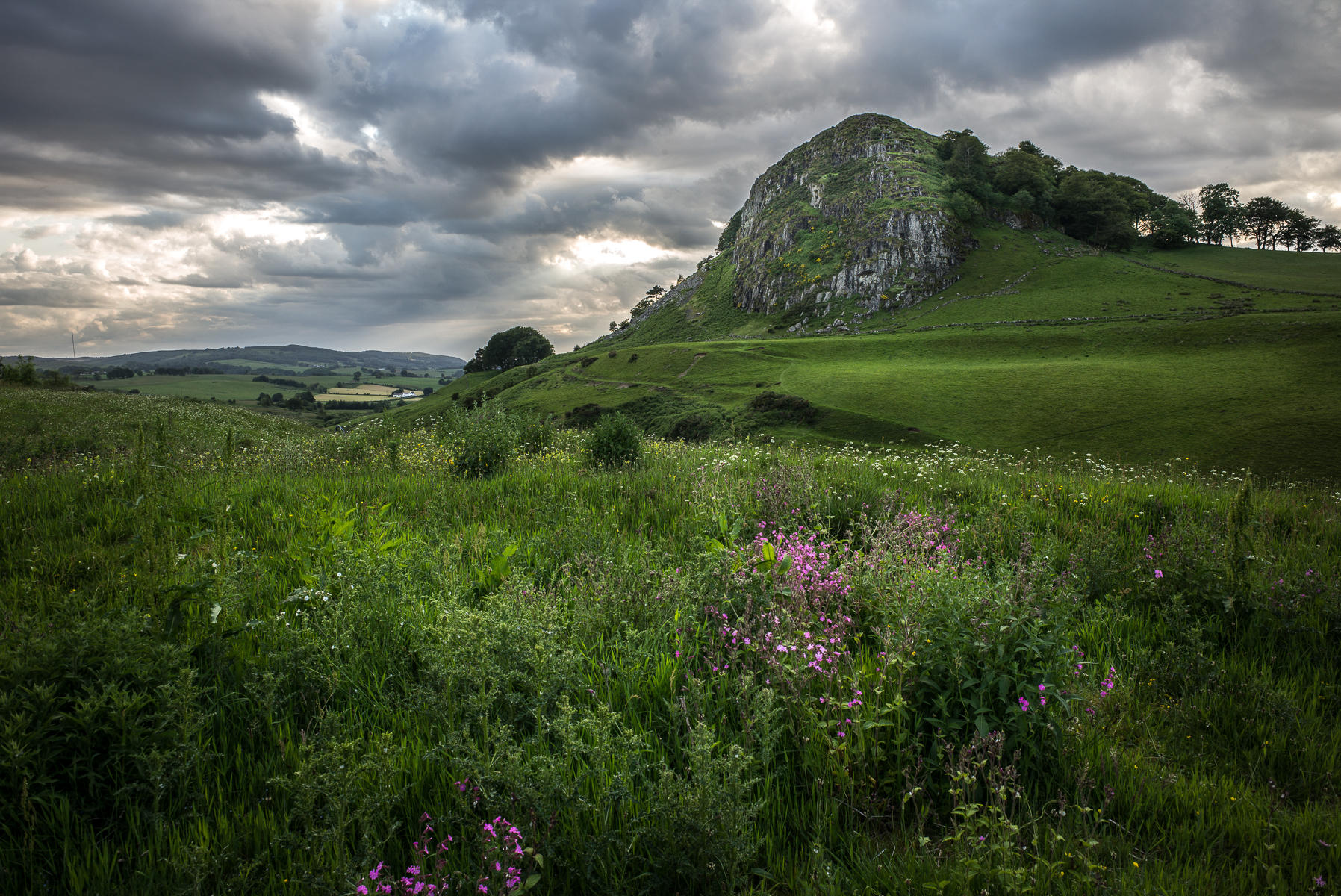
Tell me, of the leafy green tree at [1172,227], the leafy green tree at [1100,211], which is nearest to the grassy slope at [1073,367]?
the leafy green tree at [1172,227]

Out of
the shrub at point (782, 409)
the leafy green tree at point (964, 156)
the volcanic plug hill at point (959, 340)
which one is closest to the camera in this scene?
the volcanic plug hill at point (959, 340)

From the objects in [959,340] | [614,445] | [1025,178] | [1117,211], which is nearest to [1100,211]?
[1117,211]

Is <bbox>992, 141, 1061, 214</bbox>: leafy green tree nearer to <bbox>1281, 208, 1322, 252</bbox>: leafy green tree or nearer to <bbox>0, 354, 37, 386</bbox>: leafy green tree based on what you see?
<bbox>1281, 208, 1322, 252</bbox>: leafy green tree

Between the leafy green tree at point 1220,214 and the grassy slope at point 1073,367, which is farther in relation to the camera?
the leafy green tree at point 1220,214

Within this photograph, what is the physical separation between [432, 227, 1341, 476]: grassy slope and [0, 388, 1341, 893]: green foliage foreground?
3180cm

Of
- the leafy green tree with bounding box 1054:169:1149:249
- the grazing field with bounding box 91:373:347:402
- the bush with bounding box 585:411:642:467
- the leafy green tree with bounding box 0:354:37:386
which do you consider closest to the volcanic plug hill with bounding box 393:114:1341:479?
the bush with bounding box 585:411:642:467

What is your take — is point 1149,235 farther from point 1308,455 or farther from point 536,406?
point 536,406

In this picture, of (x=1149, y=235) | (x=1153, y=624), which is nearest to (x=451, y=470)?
(x=1153, y=624)

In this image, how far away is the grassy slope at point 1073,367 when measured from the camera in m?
34.7

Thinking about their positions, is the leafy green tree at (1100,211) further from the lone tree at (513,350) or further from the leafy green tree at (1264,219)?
the lone tree at (513,350)

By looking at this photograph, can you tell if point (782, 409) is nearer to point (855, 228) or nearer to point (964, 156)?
point (855, 228)

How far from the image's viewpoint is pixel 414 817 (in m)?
2.58

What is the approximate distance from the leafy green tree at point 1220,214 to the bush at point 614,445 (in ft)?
515

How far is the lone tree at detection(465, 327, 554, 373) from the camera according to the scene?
145125 mm
